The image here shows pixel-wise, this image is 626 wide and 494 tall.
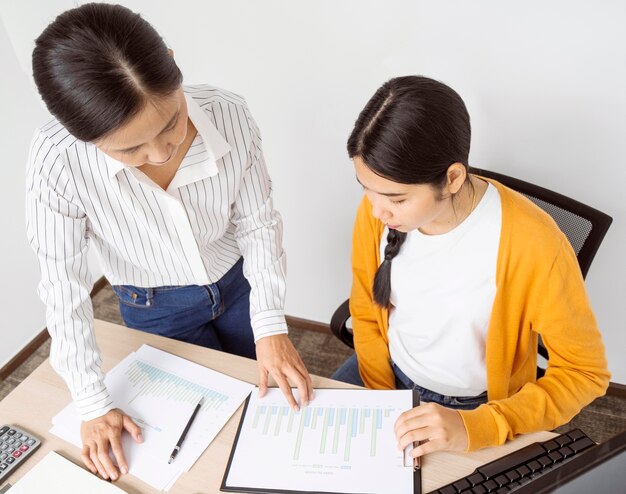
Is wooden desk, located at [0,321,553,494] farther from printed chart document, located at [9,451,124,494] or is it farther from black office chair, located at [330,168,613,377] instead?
black office chair, located at [330,168,613,377]

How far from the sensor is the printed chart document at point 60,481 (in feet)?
2.93

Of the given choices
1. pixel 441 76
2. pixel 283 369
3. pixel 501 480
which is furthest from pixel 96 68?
pixel 441 76

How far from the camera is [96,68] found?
0.69m

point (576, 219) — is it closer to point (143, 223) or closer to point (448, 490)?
point (448, 490)

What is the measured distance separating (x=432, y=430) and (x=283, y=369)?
1.00 feet

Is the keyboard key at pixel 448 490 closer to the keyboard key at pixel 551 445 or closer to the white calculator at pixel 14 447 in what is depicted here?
the keyboard key at pixel 551 445

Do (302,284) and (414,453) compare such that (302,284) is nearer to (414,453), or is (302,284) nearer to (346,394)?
(346,394)

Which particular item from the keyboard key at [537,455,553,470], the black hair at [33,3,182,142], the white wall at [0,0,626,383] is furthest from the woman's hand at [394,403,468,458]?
the white wall at [0,0,626,383]

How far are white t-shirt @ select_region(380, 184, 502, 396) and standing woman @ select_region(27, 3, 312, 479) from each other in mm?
266

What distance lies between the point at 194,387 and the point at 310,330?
1.22 meters

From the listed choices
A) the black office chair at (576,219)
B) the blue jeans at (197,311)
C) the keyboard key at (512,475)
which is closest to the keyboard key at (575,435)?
the keyboard key at (512,475)

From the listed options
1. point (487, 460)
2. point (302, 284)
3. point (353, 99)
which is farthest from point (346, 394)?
point (302, 284)

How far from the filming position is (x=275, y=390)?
1.03 metres

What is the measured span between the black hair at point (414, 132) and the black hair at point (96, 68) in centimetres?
35
